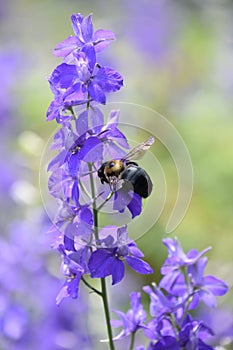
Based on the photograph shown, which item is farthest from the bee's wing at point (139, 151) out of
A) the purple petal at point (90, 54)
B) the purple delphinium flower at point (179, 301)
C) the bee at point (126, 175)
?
the purple delphinium flower at point (179, 301)

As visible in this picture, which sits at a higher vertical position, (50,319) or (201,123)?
(201,123)

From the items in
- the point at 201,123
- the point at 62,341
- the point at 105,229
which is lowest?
the point at 105,229

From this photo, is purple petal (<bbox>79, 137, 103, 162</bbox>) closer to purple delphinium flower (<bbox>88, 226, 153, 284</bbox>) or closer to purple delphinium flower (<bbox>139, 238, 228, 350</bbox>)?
purple delphinium flower (<bbox>88, 226, 153, 284</bbox>)

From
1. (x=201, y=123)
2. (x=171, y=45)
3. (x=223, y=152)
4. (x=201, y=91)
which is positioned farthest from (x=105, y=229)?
(x=171, y=45)

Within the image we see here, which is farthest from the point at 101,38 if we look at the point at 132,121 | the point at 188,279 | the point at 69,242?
the point at 132,121

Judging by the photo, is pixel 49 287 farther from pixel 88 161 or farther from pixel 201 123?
pixel 201 123

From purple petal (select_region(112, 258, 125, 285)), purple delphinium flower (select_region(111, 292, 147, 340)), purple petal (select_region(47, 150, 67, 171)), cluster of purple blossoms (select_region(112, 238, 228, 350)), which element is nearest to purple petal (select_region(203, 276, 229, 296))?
cluster of purple blossoms (select_region(112, 238, 228, 350))

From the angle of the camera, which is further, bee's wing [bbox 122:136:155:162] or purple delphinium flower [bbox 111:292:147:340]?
purple delphinium flower [bbox 111:292:147:340]
